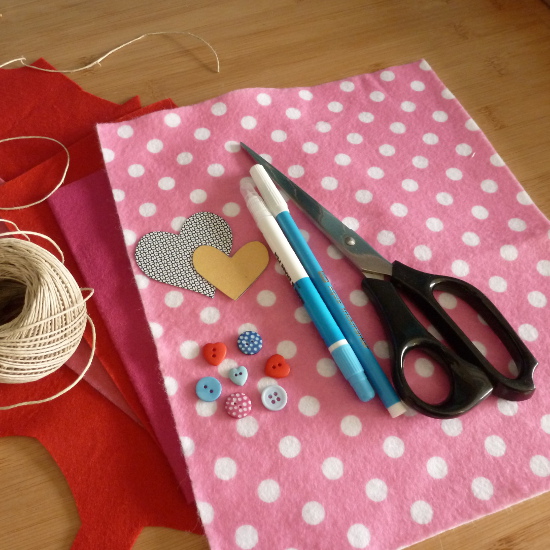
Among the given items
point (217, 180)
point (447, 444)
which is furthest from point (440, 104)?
point (447, 444)

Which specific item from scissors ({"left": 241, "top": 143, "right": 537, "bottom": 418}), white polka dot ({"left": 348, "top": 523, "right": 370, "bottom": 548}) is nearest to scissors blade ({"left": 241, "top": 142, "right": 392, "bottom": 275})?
scissors ({"left": 241, "top": 143, "right": 537, "bottom": 418})

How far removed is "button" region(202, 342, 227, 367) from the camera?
492 mm

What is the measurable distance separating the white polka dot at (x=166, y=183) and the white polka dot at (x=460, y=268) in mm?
283

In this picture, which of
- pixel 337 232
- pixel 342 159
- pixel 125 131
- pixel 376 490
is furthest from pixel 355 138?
pixel 376 490

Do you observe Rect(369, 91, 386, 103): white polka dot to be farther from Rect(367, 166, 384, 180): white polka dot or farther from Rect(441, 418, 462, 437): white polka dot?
Rect(441, 418, 462, 437): white polka dot

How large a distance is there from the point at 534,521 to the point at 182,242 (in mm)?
376

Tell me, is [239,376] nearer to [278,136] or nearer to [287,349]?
[287,349]

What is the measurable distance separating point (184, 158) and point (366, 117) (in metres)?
0.20

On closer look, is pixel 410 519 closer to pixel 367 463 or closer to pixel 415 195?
pixel 367 463

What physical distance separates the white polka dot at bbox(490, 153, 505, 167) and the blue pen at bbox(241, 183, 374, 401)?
0.24 m

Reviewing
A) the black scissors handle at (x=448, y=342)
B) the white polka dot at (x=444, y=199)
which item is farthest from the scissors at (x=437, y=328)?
the white polka dot at (x=444, y=199)

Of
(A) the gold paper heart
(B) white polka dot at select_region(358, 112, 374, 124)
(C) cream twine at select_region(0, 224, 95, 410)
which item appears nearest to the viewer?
(C) cream twine at select_region(0, 224, 95, 410)

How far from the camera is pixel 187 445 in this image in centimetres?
46

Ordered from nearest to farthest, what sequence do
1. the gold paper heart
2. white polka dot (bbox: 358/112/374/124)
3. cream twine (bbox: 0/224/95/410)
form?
cream twine (bbox: 0/224/95/410) < the gold paper heart < white polka dot (bbox: 358/112/374/124)
